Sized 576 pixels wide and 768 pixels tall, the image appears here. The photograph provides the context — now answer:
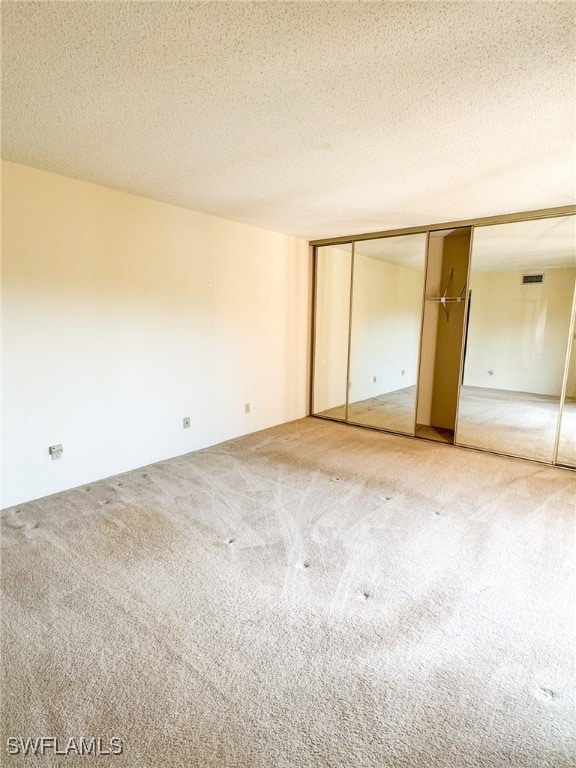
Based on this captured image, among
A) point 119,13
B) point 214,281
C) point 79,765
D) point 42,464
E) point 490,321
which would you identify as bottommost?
point 79,765

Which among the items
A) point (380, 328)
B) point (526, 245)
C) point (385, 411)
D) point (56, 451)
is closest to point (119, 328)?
point (56, 451)

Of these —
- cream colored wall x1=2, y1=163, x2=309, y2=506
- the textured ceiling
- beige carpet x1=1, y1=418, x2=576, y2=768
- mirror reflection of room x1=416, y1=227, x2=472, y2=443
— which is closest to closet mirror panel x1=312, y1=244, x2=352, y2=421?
cream colored wall x1=2, y1=163, x2=309, y2=506

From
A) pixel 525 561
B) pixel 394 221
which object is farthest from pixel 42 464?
pixel 394 221

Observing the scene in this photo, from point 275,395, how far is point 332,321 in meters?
1.35

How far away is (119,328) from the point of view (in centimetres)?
325

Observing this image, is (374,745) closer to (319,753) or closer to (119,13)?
(319,753)

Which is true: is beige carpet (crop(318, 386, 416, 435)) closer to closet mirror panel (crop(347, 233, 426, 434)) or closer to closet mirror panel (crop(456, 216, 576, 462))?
closet mirror panel (crop(347, 233, 426, 434))

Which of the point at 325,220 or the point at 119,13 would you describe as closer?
the point at 119,13

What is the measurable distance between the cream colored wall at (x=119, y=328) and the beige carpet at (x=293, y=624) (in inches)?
18.9

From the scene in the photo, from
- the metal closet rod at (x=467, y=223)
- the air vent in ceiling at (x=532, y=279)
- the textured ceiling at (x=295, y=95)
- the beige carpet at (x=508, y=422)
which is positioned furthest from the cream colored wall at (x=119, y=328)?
the air vent in ceiling at (x=532, y=279)

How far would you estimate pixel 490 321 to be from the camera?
424cm

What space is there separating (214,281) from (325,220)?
1301mm

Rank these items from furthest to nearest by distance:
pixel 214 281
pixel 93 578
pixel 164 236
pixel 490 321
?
pixel 490 321 < pixel 214 281 < pixel 164 236 < pixel 93 578

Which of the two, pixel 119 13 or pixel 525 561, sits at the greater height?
pixel 119 13
